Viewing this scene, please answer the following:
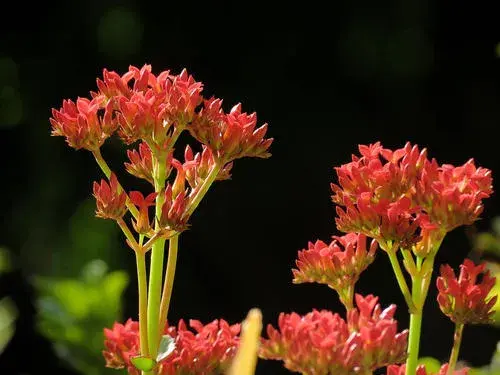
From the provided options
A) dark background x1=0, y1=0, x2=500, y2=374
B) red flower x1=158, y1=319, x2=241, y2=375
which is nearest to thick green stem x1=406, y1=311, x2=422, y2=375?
red flower x1=158, y1=319, x2=241, y2=375

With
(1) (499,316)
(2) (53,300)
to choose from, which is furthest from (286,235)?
(1) (499,316)

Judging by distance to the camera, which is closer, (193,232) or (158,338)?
(158,338)

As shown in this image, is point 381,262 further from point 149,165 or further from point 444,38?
point 149,165

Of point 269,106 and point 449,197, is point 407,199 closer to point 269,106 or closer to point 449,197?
point 449,197

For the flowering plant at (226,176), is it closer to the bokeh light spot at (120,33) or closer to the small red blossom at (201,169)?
the small red blossom at (201,169)

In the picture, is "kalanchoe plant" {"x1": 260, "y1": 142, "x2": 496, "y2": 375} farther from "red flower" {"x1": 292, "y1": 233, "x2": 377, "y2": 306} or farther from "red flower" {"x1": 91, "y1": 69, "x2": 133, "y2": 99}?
"red flower" {"x1": 91, "y1": 69, "x2": 133, "y2": 99}

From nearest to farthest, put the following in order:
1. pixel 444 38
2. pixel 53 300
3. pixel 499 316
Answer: pixel 499 316, pixel 53 300, pixel 444 38

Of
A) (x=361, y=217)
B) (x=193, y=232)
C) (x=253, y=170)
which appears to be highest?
(x=253, y=170)
